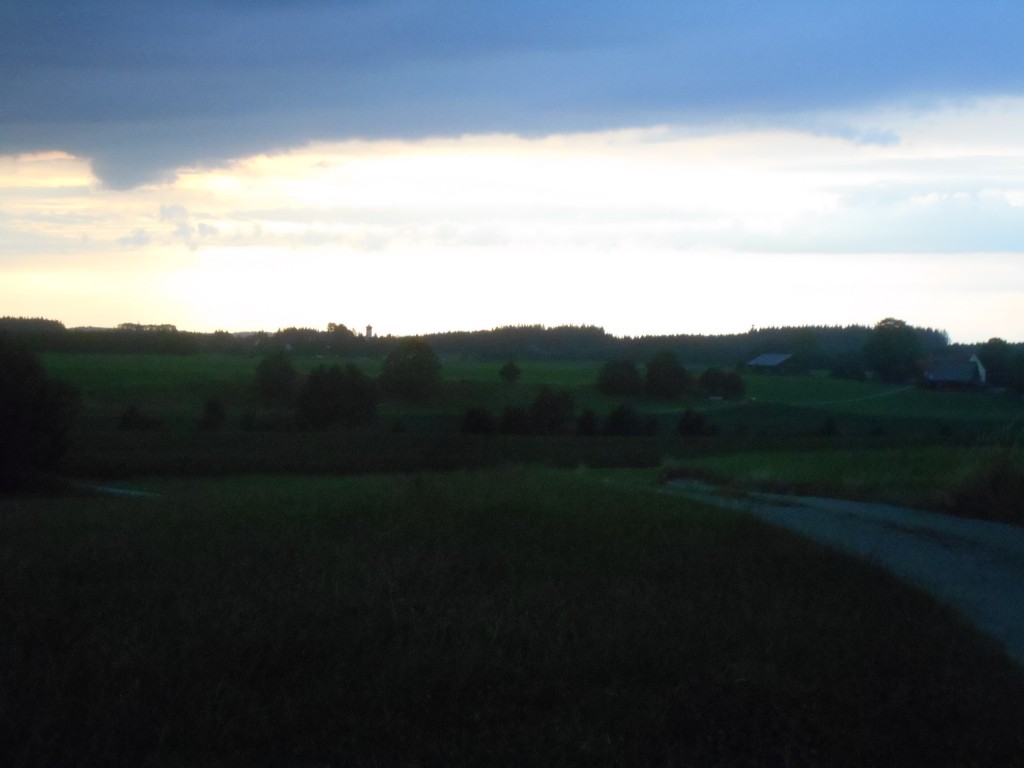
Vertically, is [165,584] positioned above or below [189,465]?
above

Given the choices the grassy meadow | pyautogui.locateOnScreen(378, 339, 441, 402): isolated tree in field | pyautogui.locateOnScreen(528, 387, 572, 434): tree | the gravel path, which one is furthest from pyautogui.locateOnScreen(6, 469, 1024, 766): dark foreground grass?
pyautogui.locateOnScreen(378, 339, 441, 402): isolated tree in field

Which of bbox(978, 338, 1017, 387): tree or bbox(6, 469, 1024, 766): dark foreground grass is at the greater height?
bbox(978, 338, 1017, 387): tree

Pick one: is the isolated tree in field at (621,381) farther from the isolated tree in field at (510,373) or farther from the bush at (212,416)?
the bush at (212,416)

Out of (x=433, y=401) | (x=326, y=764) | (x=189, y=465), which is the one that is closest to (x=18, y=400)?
(x=189, y=465)

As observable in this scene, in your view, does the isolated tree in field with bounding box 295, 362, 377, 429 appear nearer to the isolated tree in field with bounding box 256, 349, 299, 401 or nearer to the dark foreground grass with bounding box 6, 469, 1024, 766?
the isolated tree in field with bounding box 256, 349, 299, 401

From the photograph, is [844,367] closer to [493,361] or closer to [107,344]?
[493,361]

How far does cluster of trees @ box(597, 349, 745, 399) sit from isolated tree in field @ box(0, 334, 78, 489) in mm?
25081

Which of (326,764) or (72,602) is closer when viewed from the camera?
(326,764)

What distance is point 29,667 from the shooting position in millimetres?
5984

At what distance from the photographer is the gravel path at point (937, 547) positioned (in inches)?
372

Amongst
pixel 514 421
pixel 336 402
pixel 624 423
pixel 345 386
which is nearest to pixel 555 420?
pixel 514 421

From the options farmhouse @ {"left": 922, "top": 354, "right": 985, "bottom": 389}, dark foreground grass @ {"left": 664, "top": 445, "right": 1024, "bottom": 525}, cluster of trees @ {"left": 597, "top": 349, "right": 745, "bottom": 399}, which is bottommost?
dark foreground grass @ {"left": 664, "top": 445, "right": 1024, "bottom": 525}

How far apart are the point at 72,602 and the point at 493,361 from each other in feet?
171

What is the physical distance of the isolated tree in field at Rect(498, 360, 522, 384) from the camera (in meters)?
52.0
